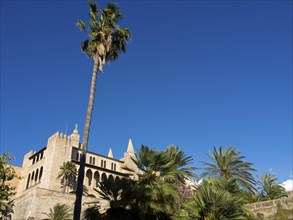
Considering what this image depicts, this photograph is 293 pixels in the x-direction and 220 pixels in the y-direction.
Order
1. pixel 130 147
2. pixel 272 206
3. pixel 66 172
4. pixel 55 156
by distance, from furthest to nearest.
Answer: pixel 130 147 → pixel 55 156 → pixel 66 172 → pixel 272 206

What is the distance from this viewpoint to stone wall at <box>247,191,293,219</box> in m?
18.4

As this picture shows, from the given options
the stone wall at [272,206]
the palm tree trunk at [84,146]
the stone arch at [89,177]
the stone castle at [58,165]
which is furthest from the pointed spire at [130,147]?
the palm tree trunk at [84,146]

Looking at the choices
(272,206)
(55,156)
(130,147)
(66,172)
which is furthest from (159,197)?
(130,147)

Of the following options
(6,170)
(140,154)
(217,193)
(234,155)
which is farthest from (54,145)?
(217,193)

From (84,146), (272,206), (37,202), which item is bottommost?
(272,206)

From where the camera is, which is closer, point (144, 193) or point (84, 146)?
point (84, 146)

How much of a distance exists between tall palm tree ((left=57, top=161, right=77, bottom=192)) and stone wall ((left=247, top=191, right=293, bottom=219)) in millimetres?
40909

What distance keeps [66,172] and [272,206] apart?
42.2 m

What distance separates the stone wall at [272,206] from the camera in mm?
18427

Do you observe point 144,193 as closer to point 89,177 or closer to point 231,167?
point 231,167

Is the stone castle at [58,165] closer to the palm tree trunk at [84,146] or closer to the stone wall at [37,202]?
the stone wall at [37,202]

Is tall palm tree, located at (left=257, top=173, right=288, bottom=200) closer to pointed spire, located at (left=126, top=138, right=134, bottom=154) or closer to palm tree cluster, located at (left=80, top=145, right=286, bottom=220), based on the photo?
palm tree cluster, located at (left=80, top=145, right=286, bottom=220)

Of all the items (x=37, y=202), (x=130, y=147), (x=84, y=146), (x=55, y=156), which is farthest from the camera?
(x=130, y=147)

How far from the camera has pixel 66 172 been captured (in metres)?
54.0
